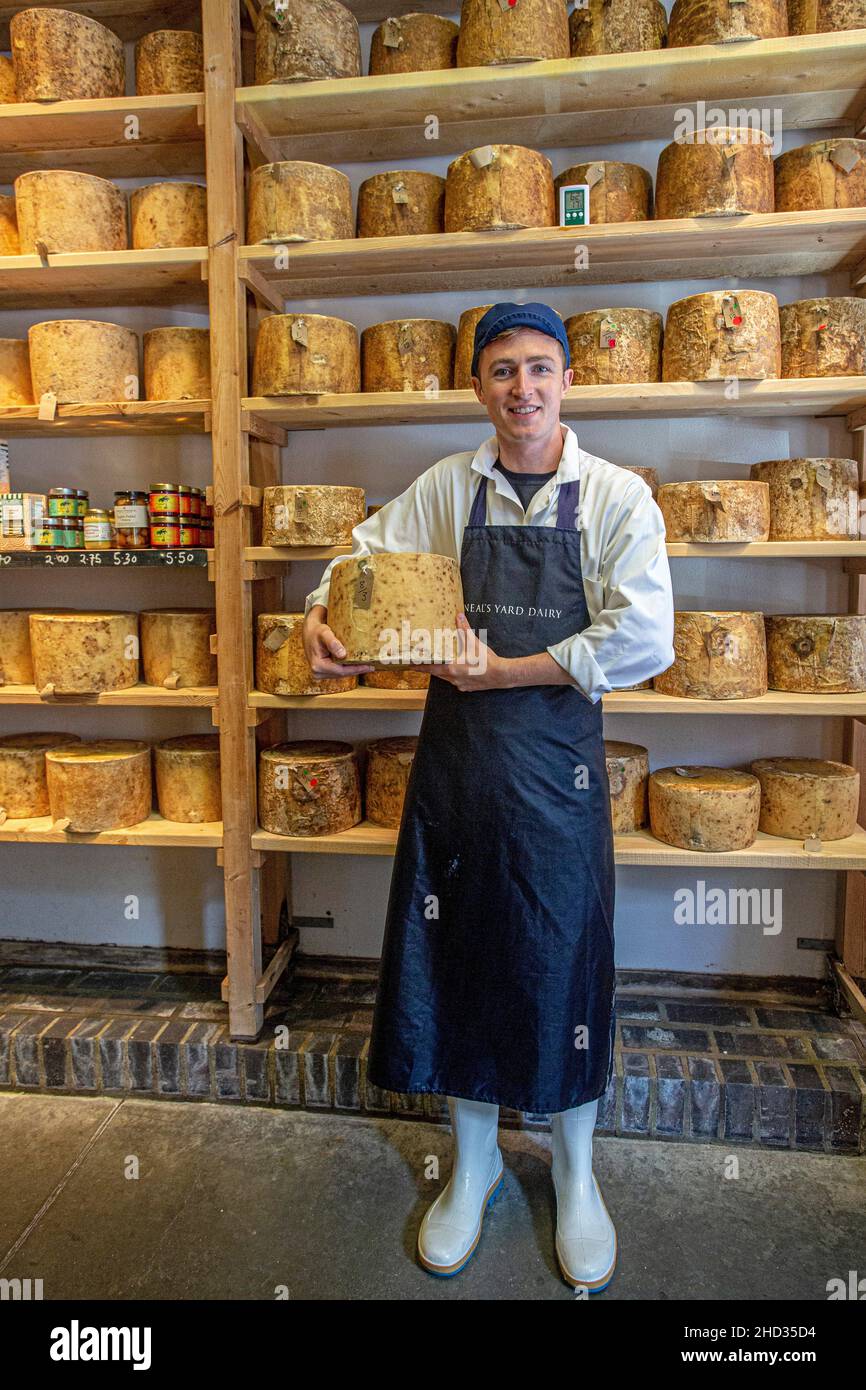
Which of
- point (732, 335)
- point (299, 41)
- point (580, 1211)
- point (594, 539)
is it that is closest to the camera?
point (594, 539)

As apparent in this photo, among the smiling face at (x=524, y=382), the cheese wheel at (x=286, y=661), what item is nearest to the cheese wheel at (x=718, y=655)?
the smiling face at (x=524, y=382)

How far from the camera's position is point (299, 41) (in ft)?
7.23

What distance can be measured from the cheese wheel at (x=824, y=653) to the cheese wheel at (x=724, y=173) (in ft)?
3.19

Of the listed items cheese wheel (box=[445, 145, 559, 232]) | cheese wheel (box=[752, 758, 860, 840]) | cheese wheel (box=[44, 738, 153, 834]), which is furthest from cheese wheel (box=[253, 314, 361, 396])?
cheese wheel (box=[752, 758, 860, 840])

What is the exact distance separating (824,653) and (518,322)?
3.76 ft

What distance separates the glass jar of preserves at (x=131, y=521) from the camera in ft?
7.82

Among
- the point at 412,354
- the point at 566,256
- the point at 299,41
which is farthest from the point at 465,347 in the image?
the point at 299,41

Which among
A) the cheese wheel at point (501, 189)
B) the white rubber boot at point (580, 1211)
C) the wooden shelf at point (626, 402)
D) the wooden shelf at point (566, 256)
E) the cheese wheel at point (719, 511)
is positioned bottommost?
the white rubber boot at point (580, 1211)

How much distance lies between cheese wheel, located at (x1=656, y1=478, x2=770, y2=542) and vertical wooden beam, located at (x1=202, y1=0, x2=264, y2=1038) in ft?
3.54

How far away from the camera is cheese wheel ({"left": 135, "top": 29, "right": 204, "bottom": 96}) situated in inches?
92.4

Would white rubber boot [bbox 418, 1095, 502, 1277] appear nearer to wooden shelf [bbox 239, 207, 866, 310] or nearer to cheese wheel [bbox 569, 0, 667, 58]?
wooden shelf [bbox 239, 207, 866, 310]

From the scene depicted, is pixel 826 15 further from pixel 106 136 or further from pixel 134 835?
pixel 134 835

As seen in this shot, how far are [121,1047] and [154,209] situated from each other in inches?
86.9

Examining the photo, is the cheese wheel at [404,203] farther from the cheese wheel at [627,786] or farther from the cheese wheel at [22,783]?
the cheese wheel at [22,783]
